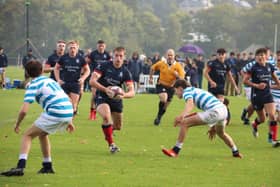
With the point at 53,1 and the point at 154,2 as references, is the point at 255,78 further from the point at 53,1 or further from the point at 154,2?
the point at 154,2

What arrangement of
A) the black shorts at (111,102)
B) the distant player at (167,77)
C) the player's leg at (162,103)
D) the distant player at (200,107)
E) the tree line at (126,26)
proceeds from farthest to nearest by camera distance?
the tree line at (126,26) → the distant player at (167,77) → the player's leg at (162,103) → the black shorts at (111,102) → the distant player at (200,107)

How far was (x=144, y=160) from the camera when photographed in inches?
548

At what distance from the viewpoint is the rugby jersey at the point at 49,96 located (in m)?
11.6

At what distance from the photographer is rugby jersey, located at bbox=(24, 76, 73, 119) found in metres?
11.6

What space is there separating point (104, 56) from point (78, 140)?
681cm

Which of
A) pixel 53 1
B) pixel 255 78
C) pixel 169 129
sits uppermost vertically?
pixel 53 1

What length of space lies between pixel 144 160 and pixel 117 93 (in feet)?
4.83

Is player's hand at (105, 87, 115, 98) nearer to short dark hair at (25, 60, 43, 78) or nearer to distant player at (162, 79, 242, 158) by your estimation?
distant player at (162, 79, 242, 158)

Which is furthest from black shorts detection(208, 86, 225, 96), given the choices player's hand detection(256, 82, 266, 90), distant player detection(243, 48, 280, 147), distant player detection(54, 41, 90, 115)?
player's hand detection(256, 82, 266, 90)

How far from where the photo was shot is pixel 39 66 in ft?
38.1

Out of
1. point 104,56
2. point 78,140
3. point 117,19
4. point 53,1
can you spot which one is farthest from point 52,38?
point 78,140

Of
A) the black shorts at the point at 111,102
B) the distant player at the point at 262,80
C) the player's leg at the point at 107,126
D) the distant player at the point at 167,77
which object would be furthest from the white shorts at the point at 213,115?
the distant player at the point at 167,77

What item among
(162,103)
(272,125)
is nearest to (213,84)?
(162,103)

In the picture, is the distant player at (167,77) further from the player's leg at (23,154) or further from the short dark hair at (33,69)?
the short dark hair at (33,69)
